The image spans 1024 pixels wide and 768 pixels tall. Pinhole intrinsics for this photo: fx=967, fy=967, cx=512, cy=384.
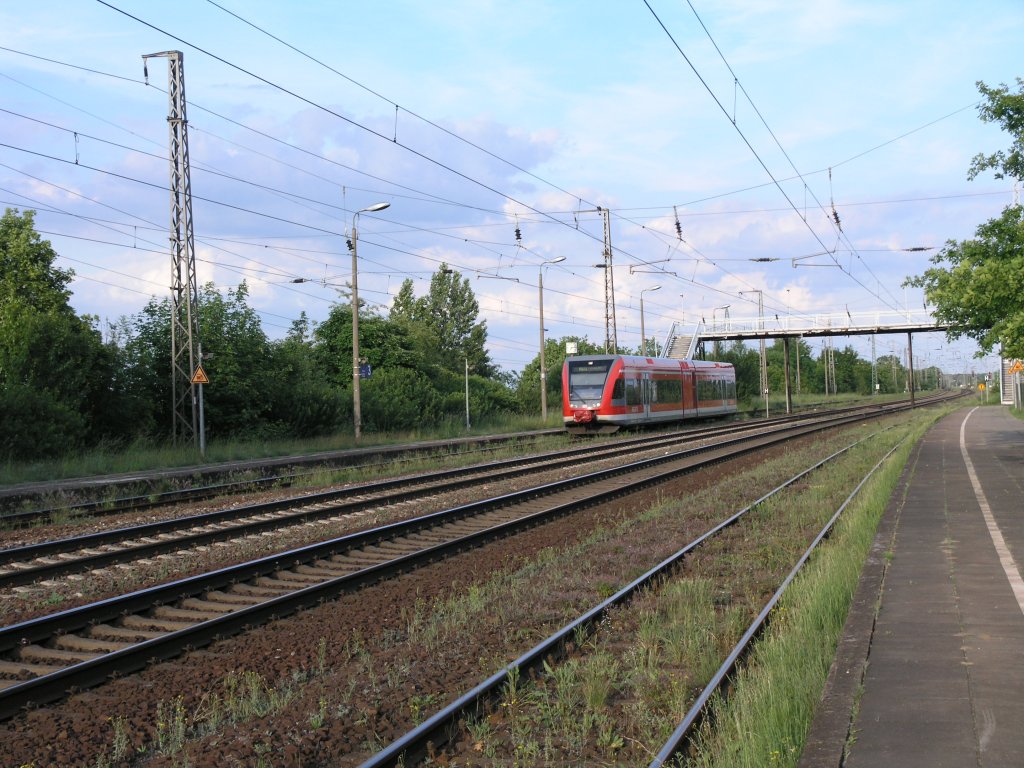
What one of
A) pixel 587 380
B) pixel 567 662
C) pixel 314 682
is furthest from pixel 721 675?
pixel 587 380

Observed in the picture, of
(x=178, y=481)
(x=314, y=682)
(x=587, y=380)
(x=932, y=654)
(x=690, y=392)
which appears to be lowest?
(x=314, y=682)

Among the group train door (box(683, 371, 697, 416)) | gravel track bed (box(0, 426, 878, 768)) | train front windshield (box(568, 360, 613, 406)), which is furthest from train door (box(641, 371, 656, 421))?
gravel track bed (box(0, 426, 878, 768))

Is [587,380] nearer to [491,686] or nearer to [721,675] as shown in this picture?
[721,675]

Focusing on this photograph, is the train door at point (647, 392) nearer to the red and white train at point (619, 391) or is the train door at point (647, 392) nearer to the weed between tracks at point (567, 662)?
the red and white train at point (619, 391)

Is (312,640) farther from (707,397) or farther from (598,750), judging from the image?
(707,397)

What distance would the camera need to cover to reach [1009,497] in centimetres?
1473

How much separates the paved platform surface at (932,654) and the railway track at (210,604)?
Answer: 461cm

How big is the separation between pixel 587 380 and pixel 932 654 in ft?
98.3

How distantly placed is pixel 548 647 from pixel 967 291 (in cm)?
1390

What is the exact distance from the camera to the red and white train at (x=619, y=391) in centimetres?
3578

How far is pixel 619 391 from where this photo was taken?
35.9m

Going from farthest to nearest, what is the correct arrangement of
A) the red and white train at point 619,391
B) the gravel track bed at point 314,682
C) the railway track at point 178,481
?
the red and white train at point 619,391
the railway track at point 178,481
the gravel track bed at point 314,682

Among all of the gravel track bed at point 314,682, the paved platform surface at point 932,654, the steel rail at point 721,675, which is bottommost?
the gravel track bed at point 314,682

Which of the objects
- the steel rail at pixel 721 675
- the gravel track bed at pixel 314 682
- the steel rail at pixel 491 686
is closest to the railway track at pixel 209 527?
the gravel track bed at pixel 314 682
